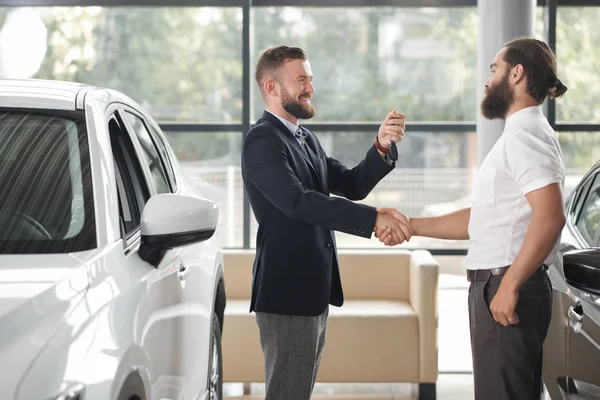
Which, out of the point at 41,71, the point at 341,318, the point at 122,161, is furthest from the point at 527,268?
the point at 41,71

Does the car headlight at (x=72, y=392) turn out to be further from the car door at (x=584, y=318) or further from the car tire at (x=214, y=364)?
the car tire at (x=214, y=364)

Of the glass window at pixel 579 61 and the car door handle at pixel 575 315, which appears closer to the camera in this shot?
the car door handle at pixel 575 315

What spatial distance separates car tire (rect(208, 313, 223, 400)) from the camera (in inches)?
134

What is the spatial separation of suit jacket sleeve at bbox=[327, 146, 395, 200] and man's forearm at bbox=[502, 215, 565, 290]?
3.41 feet

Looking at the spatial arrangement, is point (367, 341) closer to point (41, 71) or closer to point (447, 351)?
point (447, 351)

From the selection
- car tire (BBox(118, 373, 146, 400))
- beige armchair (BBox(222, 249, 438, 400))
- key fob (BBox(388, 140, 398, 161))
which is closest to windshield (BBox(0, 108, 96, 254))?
car tire (BBox(118, 373, 146, 400))

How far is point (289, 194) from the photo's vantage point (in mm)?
3047

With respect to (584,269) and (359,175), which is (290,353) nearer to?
(359,175)

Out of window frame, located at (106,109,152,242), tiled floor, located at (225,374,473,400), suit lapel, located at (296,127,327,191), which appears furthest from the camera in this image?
tiled floor, located at (225,374,473,400)

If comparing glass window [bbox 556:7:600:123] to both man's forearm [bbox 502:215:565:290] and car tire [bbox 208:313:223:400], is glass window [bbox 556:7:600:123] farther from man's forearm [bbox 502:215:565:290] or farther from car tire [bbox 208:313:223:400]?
man's forearm [bbox 502:215:565:290]

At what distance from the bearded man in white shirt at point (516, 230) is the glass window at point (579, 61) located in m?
4.85

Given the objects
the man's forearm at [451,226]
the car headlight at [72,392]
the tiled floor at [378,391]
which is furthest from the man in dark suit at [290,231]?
the tiled floor at [378,391]

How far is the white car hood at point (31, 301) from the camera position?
4.95 feet

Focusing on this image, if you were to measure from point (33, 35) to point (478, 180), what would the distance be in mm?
5452
